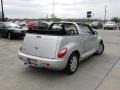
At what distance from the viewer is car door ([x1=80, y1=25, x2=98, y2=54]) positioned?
19.9 feet

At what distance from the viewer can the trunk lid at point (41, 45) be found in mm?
4655

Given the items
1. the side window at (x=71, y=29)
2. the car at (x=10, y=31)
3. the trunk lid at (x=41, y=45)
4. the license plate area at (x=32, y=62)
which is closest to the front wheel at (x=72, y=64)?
the trunk lid at (x=41, y=45)

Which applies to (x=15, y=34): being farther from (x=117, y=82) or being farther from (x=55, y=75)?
(x=117, y=82)

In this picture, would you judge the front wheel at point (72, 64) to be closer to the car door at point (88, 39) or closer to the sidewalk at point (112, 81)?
the car door at point (88, 39)

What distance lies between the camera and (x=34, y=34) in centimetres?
505

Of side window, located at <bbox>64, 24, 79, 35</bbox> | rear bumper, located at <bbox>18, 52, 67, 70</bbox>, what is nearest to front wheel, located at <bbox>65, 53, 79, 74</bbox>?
rear bumper, located at <bbox>18, 52, 67, 70</bbox>

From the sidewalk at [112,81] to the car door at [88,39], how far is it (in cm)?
125

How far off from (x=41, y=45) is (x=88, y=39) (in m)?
2.12

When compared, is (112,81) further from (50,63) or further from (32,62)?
(32,62)

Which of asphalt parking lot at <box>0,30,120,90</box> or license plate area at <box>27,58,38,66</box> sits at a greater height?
license plate area at <box>27,58,38,66</box>

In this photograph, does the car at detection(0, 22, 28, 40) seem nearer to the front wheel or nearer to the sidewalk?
the front wheel

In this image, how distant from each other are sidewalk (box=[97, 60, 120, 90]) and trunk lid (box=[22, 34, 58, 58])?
1512 mm

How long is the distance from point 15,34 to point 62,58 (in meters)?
9.24

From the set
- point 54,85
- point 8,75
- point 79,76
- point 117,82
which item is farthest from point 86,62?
point 8,75
